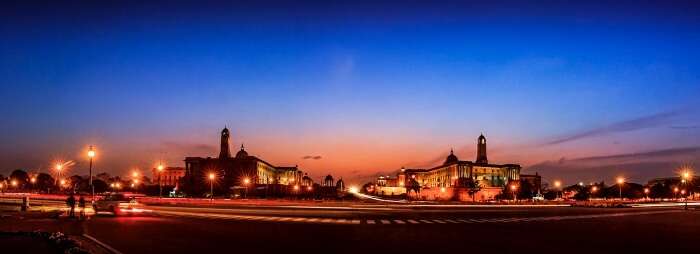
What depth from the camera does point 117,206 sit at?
34688 millimetres

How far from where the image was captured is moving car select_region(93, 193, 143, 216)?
113 ft

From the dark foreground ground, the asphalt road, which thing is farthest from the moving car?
the asphalt road

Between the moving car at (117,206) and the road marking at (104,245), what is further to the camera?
the moving car at (117,206)

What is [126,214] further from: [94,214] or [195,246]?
[195,246]

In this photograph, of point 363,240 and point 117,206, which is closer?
point 363,240

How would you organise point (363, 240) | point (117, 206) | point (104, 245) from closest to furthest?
1. point (104, 245)
2. point (363, 240)
3. point (117, 206)

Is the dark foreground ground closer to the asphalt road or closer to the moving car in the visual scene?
the asphalt road

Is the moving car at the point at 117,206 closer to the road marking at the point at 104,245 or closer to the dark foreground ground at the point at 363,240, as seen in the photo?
the dark foreground ground at the point at 363,240

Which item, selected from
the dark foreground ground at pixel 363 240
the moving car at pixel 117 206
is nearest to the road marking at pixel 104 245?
the dark foreground ground at pixel 363 240

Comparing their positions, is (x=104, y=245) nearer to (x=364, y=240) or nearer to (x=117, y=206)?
(x=364, y=240)

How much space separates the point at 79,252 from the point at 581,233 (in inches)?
836

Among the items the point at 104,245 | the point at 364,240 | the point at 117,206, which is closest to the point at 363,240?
the point at 364,240

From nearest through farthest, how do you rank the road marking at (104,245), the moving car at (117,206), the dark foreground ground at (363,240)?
1. the road marking at (104,245)
2. the dark foreground ground at (363,240)
3. the moving car at (117,206)

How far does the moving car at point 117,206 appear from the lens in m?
34.4
